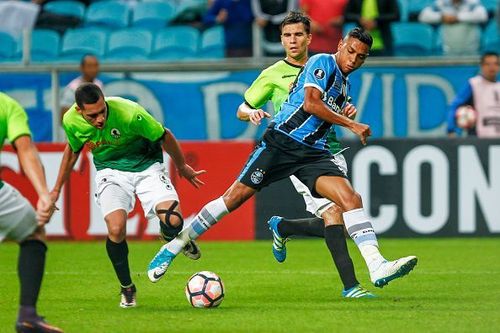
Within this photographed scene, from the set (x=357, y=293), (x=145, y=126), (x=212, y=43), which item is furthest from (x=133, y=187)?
(x=212, y=43)

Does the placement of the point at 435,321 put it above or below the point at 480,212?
above

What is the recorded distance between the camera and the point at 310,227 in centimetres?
1091

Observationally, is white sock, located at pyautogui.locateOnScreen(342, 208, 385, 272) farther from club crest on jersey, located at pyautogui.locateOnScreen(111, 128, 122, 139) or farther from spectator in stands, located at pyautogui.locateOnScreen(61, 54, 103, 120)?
spectator in stands, located at pyautogui.locateOnScreen(61, 54, 103, 120)

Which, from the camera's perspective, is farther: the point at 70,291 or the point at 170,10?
the point at 170,10

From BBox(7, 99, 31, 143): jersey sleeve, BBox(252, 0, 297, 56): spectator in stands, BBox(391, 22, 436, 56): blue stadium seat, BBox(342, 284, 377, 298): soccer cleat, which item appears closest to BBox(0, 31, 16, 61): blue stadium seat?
BBox(252, 0, 297, 56): spectator in stands

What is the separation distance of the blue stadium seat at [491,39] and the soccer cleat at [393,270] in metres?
9.08

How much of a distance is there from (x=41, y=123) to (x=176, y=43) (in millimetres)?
2710

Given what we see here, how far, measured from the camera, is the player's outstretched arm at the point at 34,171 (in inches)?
274

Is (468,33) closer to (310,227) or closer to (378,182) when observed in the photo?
(378,182)

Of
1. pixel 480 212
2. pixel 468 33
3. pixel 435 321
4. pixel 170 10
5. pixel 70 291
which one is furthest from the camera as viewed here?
pixel 170 10

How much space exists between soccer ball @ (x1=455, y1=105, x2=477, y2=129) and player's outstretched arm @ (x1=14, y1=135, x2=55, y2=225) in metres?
9.80

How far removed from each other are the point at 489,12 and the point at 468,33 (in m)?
0.93

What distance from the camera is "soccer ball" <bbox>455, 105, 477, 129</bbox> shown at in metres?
16.0

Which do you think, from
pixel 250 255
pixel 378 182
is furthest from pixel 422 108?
pixel 250 255
